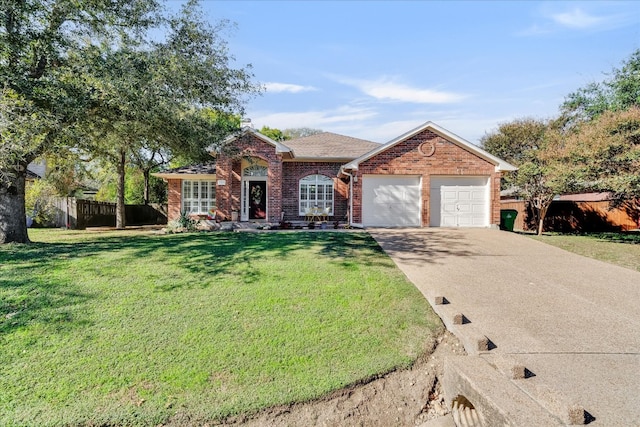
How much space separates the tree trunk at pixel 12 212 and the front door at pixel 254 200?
8389mm

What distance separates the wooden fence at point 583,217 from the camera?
18.6 m

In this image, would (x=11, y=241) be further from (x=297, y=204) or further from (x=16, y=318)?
(x=297, y=204)

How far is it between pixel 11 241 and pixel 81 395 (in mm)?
8964

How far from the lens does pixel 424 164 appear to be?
15.3 metres

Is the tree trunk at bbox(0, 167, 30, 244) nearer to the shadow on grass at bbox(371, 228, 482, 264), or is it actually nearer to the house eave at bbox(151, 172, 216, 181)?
the house eave at bbox(151, 172, 216, 181)

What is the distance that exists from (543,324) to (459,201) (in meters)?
11.0

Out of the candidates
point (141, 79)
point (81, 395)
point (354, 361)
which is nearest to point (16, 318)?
point (81, 395)

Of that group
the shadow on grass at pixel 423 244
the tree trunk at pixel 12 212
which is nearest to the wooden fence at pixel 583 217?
the shadow on grass at pixel 423 244

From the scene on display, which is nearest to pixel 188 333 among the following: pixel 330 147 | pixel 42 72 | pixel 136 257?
pixel 136 257

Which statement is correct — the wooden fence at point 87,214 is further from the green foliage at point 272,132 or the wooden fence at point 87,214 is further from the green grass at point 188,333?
the green foliage at point 272,132

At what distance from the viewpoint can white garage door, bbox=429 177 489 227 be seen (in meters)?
15.7

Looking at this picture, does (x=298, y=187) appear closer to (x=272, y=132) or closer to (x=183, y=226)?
(x=183, y=226)

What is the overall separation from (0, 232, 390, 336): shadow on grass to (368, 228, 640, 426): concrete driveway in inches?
69.0

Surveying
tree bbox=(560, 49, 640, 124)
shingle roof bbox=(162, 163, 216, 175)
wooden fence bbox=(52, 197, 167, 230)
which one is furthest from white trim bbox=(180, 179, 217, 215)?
tree bbox=(560, 49, 640, 124)
